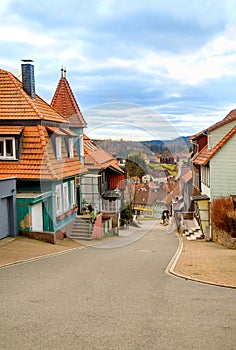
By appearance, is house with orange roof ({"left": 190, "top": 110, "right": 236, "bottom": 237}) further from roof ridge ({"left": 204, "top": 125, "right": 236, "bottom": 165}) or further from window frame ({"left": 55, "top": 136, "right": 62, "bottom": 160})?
window frame ({"left": 55, "top": 136, "right": 62, "bottom": 160})

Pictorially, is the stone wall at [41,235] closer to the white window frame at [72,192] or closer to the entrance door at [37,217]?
the entrance door at [37,217]

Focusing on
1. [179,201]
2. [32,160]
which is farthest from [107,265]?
[179,201]

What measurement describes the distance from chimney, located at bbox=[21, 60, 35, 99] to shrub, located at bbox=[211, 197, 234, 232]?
1107 centimetres

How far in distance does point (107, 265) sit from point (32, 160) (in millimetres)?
6950

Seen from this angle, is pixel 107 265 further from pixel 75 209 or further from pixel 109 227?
pixel 109 227

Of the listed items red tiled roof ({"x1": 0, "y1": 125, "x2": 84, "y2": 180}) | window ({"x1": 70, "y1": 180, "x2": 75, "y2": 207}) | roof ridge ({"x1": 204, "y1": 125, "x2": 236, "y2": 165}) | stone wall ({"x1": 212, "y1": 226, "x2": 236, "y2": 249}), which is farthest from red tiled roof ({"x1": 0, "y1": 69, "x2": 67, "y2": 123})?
stone wall ({"x1": 212, "y1": 226, "x2": 236, "y2": 249})

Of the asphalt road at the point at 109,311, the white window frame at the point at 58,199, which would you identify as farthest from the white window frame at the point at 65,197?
the asphalt road at the point at 109,311

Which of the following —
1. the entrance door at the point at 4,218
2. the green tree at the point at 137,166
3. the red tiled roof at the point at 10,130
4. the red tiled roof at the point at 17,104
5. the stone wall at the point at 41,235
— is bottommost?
the stone wall at the point at 41,235

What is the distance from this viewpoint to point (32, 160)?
17875 mm

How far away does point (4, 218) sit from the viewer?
631 inches

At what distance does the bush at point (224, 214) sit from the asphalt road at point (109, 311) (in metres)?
9.91

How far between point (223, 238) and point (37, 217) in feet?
30.6

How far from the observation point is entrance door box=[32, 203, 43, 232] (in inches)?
685

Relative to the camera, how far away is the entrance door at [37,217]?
57.1ft
